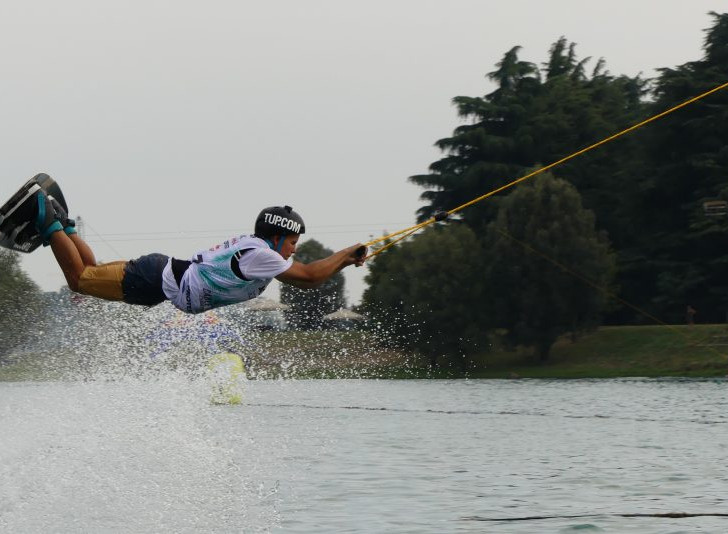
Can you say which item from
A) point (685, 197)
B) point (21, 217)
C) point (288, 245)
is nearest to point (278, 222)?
point (288, 245)

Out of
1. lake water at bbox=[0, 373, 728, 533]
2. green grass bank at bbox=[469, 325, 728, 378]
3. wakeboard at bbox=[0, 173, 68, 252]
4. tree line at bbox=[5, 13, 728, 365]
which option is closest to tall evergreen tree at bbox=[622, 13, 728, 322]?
tree line at bbox=[5, 13, 728, 365]

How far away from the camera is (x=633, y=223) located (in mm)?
65500

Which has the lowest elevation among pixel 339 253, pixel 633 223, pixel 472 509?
pixel 472 509

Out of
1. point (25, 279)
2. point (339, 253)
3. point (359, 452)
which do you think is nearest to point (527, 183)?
point (25, 279)

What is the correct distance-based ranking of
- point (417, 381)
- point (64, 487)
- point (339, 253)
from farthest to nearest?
point (417, 381) → point (64, 487) → point (339, 253)

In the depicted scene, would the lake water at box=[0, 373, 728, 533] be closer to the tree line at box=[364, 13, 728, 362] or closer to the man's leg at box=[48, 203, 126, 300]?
the man's leg at box=[48, 203, 126, 300]

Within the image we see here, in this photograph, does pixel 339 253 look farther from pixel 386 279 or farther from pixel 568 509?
pixel 386 279

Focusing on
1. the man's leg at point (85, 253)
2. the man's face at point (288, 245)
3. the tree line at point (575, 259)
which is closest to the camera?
the man's face at point (288, 245)

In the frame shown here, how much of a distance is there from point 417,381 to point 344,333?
5.61m

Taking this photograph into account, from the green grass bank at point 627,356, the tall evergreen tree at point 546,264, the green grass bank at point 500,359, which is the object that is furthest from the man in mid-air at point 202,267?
the tall evergreen tree at point 546,264

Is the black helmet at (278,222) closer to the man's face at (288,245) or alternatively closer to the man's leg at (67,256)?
the man's face at (288,245)

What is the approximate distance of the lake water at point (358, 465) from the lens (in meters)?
14.1

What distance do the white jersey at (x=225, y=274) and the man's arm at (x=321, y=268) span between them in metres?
0.09

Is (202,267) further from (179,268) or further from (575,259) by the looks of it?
(575,259)
